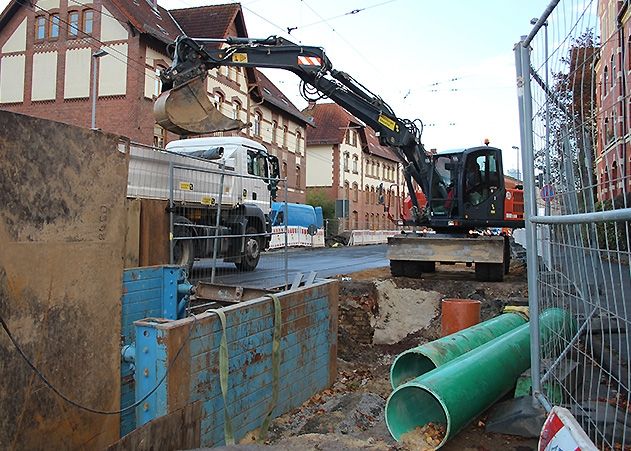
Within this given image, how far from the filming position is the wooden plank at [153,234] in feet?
22.5

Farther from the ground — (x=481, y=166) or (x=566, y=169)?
(x=481, y=166)

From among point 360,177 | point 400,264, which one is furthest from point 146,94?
point 360,177

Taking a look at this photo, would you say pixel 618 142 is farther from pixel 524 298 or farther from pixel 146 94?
pixel 146 94

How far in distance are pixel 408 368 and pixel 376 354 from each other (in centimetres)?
377

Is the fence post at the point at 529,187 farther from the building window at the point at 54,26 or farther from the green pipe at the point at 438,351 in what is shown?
the building window at the point at 54,26

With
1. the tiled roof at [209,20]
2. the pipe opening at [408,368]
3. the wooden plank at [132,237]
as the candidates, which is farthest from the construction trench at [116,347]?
the tiled roof at [209,20]

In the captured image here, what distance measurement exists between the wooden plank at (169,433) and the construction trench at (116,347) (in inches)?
0.5

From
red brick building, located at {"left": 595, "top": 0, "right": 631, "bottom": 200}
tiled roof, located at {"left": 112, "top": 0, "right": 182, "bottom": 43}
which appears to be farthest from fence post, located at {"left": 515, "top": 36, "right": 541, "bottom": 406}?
tiled roof, located at {"left": 112, "top": 0, "right": 182, "bottom": 43}

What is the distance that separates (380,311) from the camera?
1020cm

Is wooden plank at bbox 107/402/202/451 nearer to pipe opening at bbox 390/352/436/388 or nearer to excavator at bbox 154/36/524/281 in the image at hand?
pipe opening at bbox 390/352/436/388

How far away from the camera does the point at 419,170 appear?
1234 cm

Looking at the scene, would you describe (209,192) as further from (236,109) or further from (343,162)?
(343,162)

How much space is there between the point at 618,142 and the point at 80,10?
28.4 meters

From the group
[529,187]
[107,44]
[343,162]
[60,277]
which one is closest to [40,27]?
[107,44]
